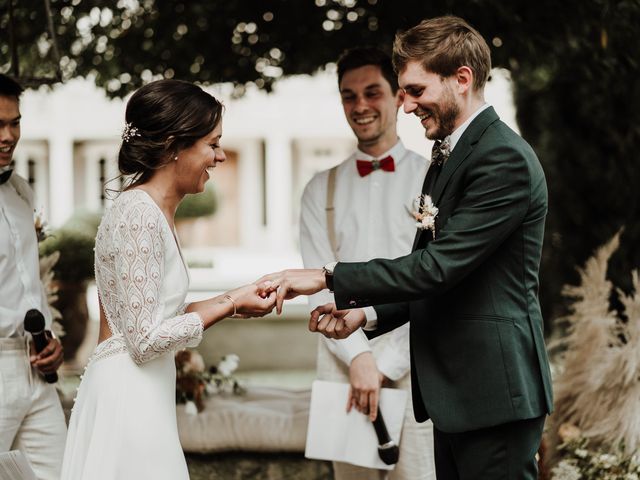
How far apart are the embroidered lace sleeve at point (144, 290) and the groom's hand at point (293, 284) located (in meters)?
0.36

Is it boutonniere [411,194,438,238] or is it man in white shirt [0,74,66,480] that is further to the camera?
man in white shirt [0,74,66,480]

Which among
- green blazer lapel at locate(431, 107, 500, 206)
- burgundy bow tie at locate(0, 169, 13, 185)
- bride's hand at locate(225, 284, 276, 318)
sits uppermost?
green blazer lapel at locate(431, 107, 500, 206)

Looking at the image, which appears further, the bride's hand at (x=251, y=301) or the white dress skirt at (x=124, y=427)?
the bride's hand at (x=251, y=301)

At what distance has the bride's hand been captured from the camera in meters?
3.29

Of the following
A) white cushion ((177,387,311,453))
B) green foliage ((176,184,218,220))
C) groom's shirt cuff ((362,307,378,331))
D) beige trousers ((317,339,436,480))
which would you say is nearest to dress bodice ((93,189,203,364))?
groom's shirt cuff ((362,307,378,331))

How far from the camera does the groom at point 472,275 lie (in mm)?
2984

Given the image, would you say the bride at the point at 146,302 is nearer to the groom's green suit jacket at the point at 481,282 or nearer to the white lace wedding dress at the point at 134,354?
the white lace wedding dress at the point at 134,354

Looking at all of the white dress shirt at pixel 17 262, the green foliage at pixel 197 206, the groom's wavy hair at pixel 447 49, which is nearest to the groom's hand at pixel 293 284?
the groom's wavy hair at pixel 447 49

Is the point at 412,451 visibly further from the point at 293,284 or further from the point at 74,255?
the point at 74,255

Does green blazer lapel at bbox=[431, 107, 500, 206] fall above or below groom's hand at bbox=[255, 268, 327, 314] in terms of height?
above

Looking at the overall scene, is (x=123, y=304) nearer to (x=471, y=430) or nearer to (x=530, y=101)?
(x=471, y=430)

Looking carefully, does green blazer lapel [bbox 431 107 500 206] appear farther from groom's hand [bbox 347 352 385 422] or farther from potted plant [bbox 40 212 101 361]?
potted plant [bbox 40 212 101 361]

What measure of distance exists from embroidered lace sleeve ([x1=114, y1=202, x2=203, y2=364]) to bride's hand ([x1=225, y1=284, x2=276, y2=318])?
0.25 meters

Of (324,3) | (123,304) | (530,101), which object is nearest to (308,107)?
(530,101)
